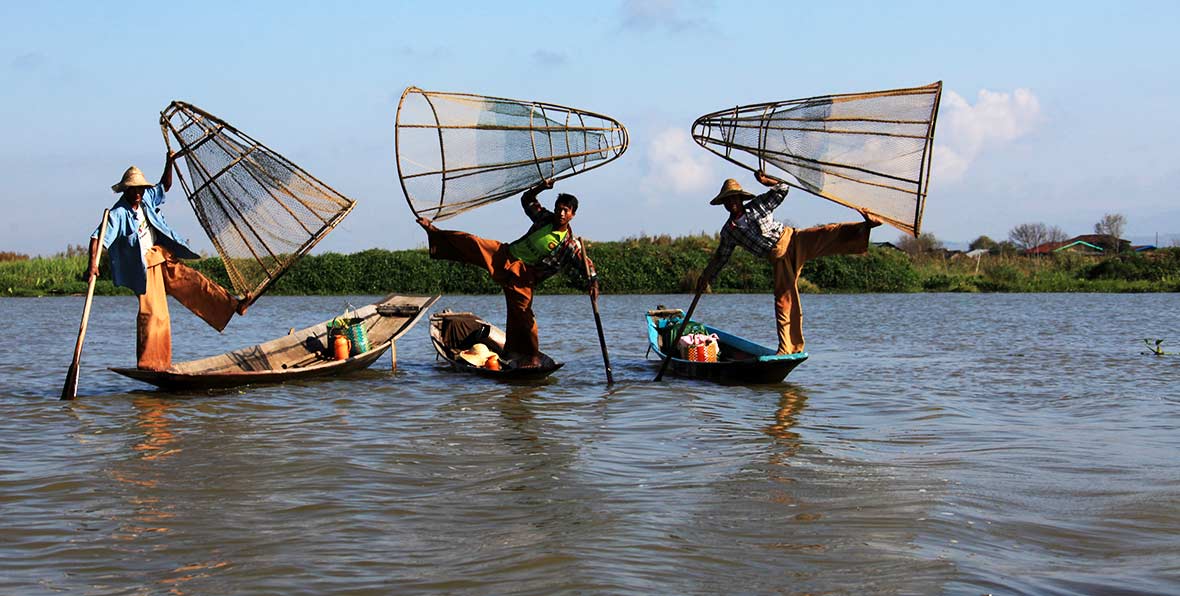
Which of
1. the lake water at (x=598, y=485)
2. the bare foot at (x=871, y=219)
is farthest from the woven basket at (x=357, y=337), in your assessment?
the bare foot at (x=871, y=219)

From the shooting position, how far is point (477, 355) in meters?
10.9

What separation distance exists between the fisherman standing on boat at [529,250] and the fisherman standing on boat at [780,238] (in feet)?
4.11

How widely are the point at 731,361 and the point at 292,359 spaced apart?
4.23 meters

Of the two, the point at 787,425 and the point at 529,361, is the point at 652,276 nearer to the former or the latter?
the point at 529,361

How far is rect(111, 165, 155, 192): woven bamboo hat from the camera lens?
8359 millimetres

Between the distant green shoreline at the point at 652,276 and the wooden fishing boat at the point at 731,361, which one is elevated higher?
the distant green shoreline at the point at 652,276

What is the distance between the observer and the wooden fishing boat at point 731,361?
31.6 ft

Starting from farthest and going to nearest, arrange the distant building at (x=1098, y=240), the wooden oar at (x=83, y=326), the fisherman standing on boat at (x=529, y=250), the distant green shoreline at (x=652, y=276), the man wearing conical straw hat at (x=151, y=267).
Result: the distant building at (x=1098, y=240) < the distant green shoreline at (x=652, y=276) < the fisherman standing on boat at (x=529, y=250) < the man wearing conical straw hat at (x=151, y=267) < the wooden oar at (x=83, y=326)

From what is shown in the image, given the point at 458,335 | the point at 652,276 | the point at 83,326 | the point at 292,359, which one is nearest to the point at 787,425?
the point at 458,335

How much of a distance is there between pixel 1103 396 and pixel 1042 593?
6.08 m

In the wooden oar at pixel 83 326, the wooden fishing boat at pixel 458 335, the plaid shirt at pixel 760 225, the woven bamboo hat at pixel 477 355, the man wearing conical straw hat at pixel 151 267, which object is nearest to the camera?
the wooden oar at pixel 83 326

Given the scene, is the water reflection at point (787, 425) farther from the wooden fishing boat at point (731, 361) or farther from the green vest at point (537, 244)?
the green vest at point (537, 244)

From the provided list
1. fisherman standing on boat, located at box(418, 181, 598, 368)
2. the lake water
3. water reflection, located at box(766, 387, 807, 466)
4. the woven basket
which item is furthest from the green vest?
water reflection, located at box(766, 387, 807, 466)

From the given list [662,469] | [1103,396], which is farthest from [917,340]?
[662,469]
